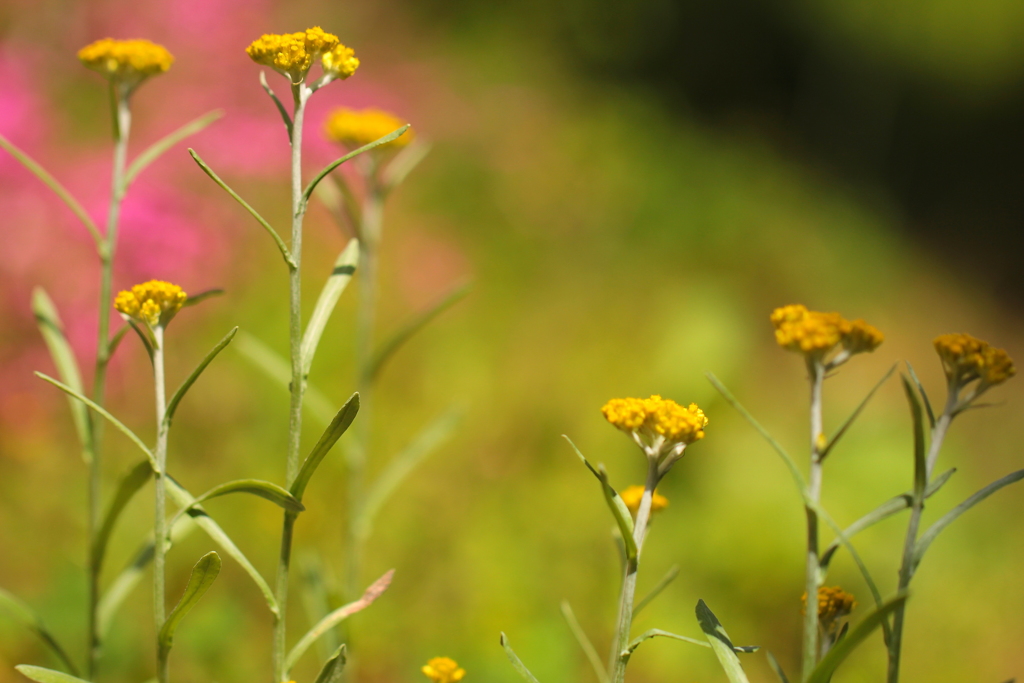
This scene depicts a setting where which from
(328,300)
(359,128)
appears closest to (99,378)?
(328,300)

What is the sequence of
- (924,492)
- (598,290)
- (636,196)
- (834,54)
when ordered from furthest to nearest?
(834,54) → (636,196) → (598,290) → (924,492)

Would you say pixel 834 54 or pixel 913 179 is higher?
pixel 834 54

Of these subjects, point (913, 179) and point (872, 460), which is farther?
point (913, 179)

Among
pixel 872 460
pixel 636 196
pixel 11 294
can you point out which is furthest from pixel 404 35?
pixel 872 460

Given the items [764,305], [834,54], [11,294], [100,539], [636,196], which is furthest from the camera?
[834,54]

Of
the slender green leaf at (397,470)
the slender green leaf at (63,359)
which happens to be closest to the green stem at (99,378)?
the slender green leaf at (63,359)

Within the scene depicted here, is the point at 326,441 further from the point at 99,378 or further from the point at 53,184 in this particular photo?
the point at 53,184

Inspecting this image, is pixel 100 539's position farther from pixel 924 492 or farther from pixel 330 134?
pixel 924 492
